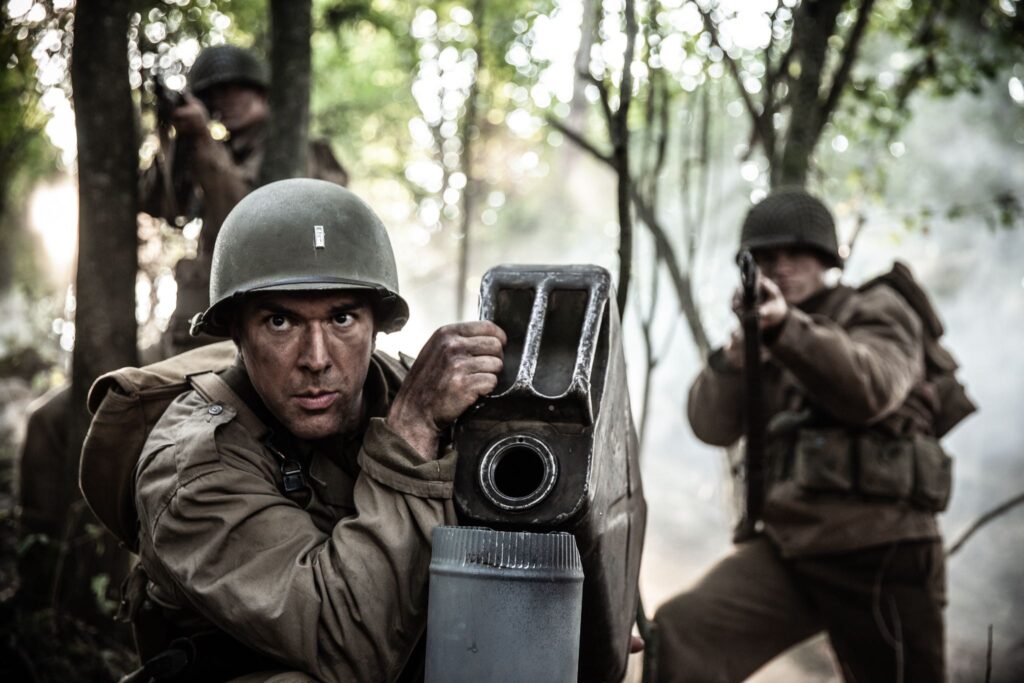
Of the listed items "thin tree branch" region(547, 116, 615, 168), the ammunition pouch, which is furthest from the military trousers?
"thin tree branch" region(547, 116, 615, 168)

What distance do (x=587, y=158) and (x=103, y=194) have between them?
2318cm

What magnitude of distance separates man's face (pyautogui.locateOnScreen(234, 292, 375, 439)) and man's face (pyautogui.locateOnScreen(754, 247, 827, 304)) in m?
2.66

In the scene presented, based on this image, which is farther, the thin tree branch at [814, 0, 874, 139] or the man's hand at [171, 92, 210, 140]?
the thin tree branch at [814, 0, 874, 139]

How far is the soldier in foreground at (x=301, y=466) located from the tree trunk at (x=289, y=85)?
5.29 ft

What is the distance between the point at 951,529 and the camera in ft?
41.9

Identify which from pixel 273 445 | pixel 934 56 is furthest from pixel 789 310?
pixel 934 56

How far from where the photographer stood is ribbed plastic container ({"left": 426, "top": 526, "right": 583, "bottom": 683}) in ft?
6.19

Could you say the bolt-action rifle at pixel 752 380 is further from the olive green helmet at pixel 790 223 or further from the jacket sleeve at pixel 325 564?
the jacket sleeve at pixel 325 564

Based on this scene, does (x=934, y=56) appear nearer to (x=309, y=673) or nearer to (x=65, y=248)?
(x=309, y=673)

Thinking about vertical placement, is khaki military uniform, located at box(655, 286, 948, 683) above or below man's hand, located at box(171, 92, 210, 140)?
below

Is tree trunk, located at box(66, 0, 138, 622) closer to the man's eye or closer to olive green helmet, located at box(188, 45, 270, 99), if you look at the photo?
olive green helmet, located at box(188, 45, 270, 99)

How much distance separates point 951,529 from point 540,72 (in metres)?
9.01

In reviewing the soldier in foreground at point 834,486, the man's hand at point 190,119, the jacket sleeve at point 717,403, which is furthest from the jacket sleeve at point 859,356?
the man's hand at point 190,119

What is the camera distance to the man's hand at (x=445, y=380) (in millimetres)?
2131
